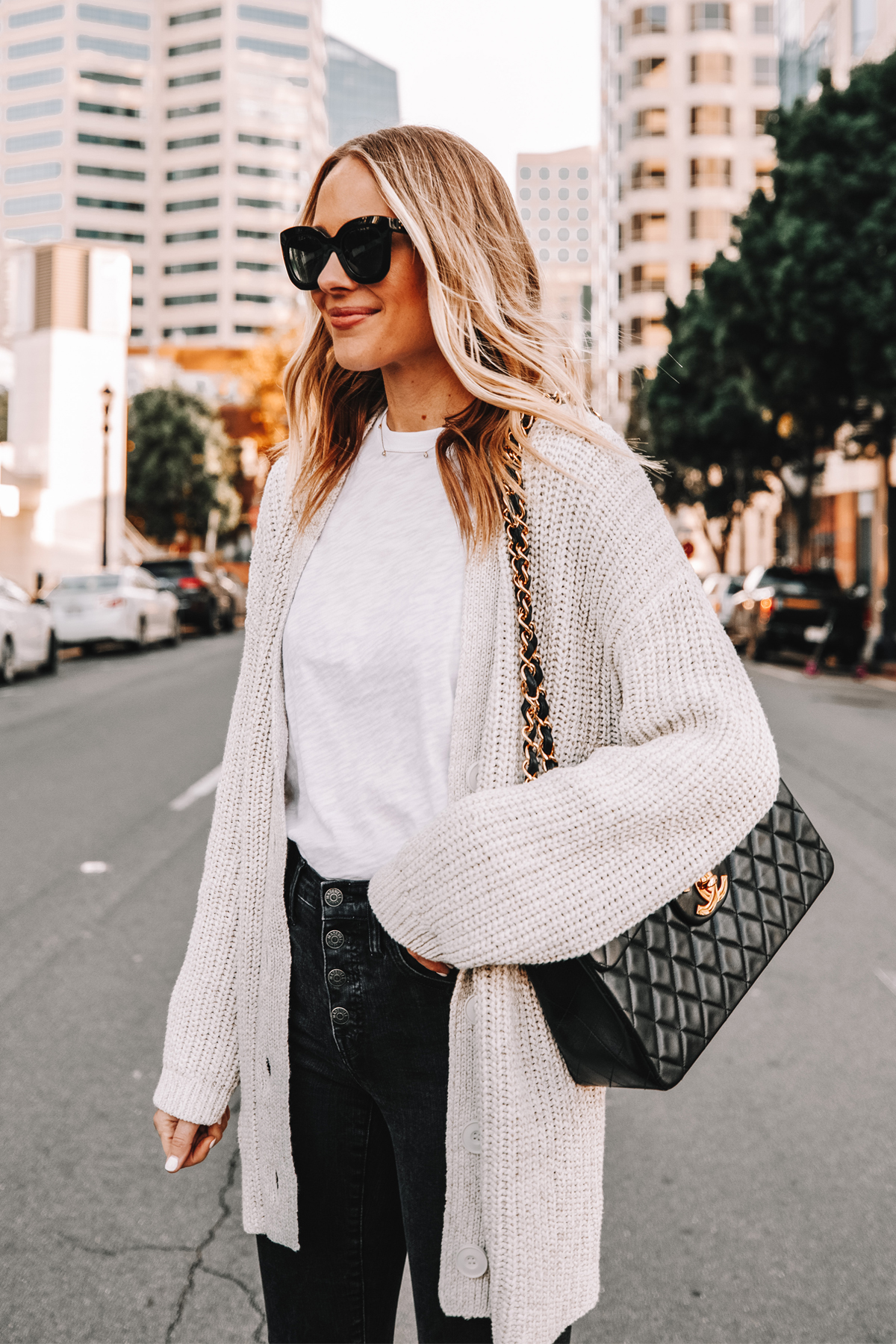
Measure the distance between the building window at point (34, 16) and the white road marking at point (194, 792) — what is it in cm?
11659

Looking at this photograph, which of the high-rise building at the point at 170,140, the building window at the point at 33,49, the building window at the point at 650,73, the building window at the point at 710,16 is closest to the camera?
the building window at the point at 710,16

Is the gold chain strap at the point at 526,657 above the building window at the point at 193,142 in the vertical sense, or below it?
below

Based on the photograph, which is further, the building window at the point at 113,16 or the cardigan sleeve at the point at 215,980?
the building window at the point at 113,16

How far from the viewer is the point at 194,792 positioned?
902 centimetres

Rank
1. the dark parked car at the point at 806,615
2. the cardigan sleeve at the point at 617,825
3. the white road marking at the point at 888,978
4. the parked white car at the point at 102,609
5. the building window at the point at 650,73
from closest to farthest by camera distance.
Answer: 1. the cardigan sleeve at the point at 617,825
2. the white road marking at the point at 888,978
3. the dark parked car at the point at 806,615
4. the parked white car at the point at 102,609
5. the building window at the point at 650,73

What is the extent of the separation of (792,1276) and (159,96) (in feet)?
401

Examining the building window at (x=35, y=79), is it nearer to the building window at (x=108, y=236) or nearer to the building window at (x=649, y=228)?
the building window at (x=108, y=236)

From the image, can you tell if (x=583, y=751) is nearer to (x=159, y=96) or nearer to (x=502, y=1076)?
(x=502, y=1076)

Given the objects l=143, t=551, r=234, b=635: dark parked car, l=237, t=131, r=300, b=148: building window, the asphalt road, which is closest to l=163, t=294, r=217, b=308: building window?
l=237, t=131, r=300, b=148: building window

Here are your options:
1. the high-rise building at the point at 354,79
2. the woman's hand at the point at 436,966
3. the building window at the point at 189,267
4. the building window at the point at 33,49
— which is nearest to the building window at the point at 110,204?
the building window at the point at 189,267

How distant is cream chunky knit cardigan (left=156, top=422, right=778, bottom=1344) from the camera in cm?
129

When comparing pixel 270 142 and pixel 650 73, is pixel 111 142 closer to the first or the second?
pixel 270 142

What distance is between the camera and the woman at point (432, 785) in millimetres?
1319

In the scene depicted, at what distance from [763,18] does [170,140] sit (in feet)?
182
